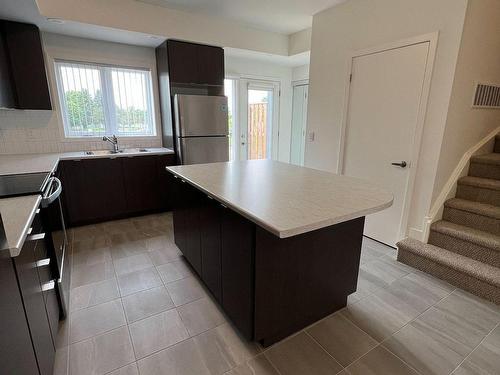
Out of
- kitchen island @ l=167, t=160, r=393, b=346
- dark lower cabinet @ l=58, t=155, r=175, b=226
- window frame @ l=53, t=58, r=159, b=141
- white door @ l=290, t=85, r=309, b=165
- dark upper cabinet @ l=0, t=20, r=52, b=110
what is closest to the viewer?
kitchen island @ l=167, t=160, r=393, b=346

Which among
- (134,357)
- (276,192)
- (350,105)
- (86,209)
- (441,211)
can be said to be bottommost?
(134,357)

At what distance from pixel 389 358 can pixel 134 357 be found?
148 centimetres

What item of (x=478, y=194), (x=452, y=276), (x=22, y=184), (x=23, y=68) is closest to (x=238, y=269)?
(x=22, y=184)

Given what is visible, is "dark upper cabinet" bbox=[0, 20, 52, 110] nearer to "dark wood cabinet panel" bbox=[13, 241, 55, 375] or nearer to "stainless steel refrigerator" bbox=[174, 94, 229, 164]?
"stainless steel refrigerator" bbox=[174, 94, 229, 164]

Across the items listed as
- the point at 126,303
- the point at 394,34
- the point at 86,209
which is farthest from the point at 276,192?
the point at 86,209

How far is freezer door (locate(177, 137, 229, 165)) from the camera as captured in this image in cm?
368

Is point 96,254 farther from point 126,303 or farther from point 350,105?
point 350,105

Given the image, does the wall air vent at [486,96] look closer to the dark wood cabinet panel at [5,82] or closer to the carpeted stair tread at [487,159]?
the carpeted stair tread at [487,159]

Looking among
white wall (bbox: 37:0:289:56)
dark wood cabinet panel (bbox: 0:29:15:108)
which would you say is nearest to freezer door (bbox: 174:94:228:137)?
white wall (bbox: 37:0:289:56)

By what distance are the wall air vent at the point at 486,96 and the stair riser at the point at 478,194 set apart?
31.5 inches

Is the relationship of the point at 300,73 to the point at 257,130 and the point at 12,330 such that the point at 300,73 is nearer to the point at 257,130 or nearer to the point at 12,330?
the point at 257,130

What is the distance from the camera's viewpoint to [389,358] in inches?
60.6

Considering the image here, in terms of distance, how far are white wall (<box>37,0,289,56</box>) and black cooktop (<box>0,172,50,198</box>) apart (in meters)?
1.82

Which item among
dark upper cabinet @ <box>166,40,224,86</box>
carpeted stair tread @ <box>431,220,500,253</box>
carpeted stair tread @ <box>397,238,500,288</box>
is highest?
dark upper cabinet @ <box>166,40,224,86</box>
